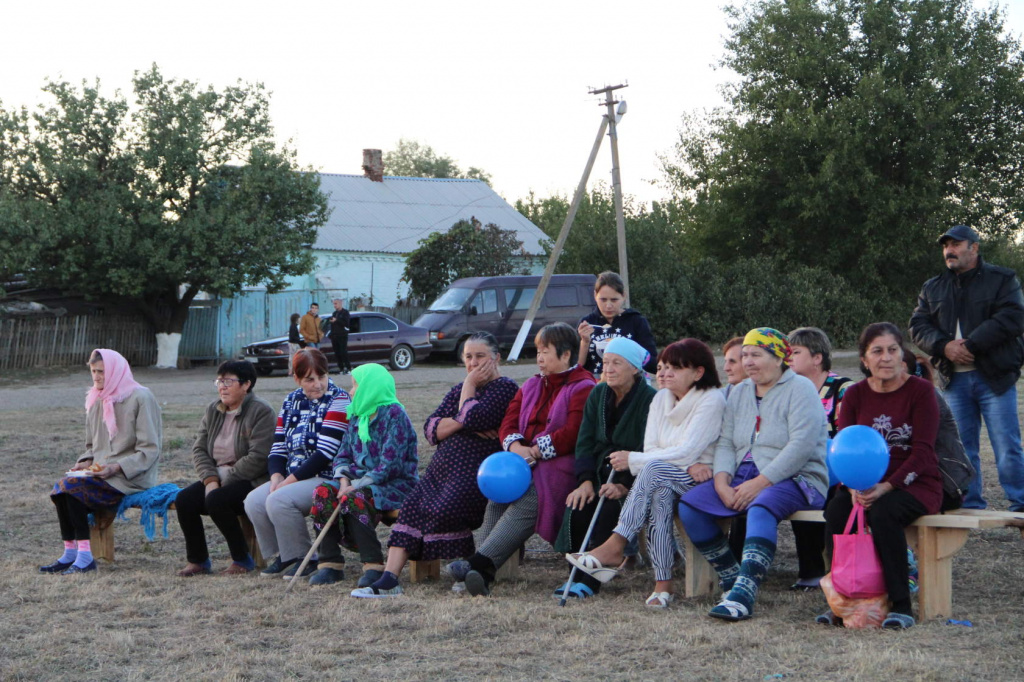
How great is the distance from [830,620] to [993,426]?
2.33 metres

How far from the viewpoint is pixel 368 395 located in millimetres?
6484

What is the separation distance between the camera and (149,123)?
25.7 metres

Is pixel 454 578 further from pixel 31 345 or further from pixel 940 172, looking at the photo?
pixel 940 172

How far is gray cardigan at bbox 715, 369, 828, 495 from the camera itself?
17.9ft

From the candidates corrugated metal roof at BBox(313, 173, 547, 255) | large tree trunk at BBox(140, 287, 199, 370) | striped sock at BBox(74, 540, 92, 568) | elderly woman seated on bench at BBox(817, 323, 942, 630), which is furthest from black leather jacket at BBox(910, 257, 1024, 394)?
corrugated metal roof at BBox(313, 173, 547, 255)

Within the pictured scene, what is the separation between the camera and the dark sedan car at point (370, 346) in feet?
77.0

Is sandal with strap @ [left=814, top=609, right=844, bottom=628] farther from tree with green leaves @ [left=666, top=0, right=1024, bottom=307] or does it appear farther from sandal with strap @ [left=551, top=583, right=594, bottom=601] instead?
tree with green leaves @ [left=666, top=0, right=1024, bottom=307]

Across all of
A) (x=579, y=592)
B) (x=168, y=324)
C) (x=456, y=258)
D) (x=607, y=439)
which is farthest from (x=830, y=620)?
(x=456, y=258)

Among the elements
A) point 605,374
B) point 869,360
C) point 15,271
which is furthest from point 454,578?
point 15,271

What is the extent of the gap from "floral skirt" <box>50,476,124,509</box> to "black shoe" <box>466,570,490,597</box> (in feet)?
8.50

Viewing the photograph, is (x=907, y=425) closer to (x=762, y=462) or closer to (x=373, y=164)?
(x=762, y=462)

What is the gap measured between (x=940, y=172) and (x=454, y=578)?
27.4 metres

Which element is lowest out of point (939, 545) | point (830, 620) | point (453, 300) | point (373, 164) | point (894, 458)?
point (830, 620)

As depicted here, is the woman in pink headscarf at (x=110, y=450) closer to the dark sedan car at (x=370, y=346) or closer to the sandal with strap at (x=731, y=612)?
the sandal with strap at (x=731, y=612)
